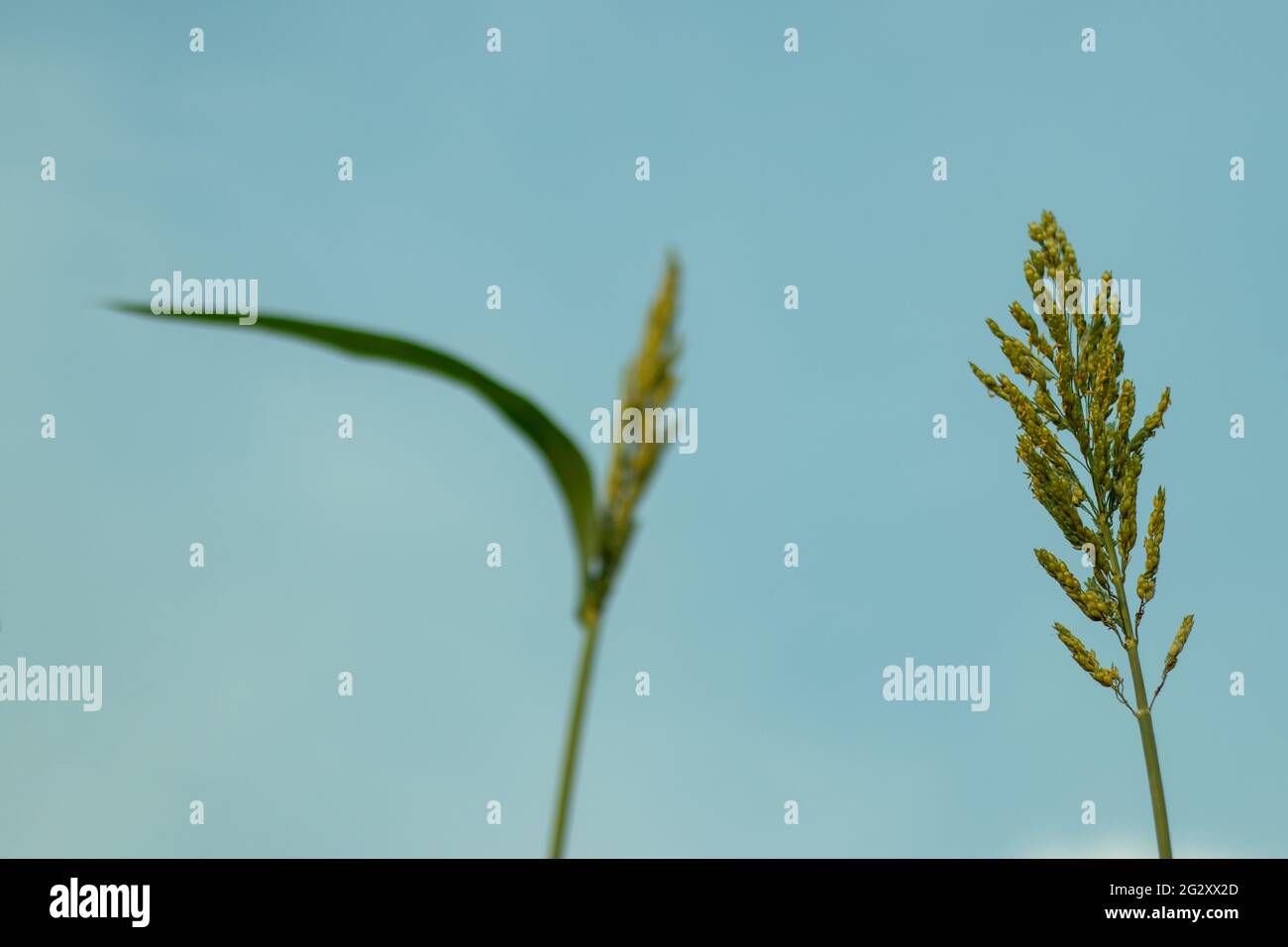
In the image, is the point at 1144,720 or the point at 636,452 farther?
the point at 1144,720

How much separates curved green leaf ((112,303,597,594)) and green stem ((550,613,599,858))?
62 mm

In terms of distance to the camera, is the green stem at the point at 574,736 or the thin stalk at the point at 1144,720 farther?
the thin stalk at the point at 1144,720

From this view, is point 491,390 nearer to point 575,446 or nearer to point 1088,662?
point 575,446

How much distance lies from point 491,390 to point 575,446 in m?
0.10

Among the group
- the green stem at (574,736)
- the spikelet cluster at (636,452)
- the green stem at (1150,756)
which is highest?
the spikelet cluster at (636,452)

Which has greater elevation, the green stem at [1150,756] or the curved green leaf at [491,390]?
the curved green leaf at [491,390]

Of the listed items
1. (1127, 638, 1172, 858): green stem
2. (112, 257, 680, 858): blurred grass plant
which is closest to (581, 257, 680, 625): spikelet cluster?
(112, 257, 680, 858): blurred grass plant

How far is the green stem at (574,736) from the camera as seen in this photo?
85 centimetres

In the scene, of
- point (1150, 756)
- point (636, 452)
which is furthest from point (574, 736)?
point (1150, 756)

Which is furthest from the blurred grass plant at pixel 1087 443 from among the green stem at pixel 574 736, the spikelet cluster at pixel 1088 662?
the green stem at pixel 574 736

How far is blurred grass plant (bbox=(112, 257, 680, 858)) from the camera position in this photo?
88 cm

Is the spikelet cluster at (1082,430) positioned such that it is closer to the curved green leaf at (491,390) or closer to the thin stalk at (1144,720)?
the thin stalk at (1144,720)

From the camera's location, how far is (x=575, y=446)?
94 cm
